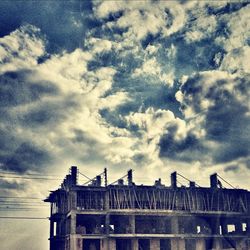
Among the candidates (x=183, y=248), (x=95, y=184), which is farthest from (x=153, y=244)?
(x=95, y=184)

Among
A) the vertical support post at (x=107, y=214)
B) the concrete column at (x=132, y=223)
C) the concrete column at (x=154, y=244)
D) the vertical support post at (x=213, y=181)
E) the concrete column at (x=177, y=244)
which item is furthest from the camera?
the vertical support post at (x=213, y=181)

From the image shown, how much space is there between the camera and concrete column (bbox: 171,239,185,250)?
4591 cm

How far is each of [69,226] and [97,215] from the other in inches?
144

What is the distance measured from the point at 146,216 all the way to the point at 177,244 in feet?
16.4

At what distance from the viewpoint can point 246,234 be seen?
49062 millimetres

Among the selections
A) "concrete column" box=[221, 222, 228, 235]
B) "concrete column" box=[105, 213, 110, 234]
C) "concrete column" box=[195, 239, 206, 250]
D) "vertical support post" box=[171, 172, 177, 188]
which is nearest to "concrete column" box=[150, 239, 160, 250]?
"concrete column" box=[195, 239, 206, 250]

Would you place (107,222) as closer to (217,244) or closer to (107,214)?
(107,214)

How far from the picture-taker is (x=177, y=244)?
46.1m

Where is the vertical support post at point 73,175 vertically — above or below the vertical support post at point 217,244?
above

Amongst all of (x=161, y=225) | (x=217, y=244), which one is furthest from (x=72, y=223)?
(x=217, y=244)

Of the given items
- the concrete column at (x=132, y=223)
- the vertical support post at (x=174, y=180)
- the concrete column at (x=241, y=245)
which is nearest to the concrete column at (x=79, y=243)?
the concrete column at (x=132, y=223)

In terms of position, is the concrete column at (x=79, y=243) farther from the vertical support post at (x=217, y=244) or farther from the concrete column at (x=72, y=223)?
the vertical support post at (x=217, y=244)

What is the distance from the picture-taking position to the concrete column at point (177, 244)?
4591 cm

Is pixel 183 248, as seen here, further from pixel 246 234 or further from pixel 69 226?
pixel 69 226
